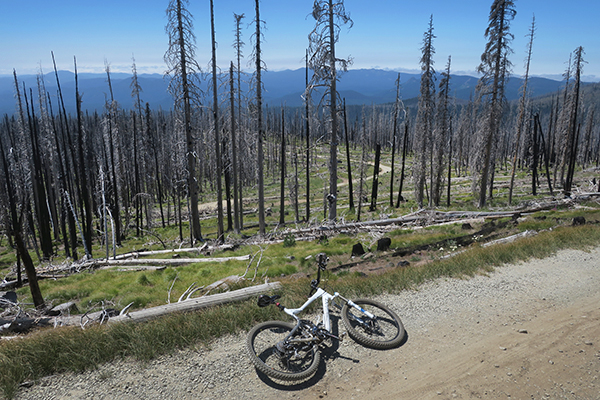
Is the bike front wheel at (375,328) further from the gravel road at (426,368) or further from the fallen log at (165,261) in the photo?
the fallen log at (165,261)

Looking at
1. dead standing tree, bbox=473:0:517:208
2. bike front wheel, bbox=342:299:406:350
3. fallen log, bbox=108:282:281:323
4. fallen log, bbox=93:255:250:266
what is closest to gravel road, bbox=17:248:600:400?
bike front wheel, bbox=342:299:406:350

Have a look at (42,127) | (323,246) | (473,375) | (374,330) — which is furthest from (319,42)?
(42,127)

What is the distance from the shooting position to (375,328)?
598cm

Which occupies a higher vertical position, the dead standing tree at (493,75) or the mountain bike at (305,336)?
the dead standing tree at (493,75)

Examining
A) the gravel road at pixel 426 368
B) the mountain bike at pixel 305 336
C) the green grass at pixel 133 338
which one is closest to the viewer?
the gravel road at pixel 426 368

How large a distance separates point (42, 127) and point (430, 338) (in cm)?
4291

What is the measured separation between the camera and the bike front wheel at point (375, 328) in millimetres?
5652

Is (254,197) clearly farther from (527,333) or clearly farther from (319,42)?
(527,333)

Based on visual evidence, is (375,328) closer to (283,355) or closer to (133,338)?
(283,355)

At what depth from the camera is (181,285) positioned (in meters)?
11.7

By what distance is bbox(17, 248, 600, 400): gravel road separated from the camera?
4.77 metres

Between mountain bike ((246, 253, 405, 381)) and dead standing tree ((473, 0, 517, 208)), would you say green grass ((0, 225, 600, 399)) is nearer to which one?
mountain bike ((246, 253, 405, 381))

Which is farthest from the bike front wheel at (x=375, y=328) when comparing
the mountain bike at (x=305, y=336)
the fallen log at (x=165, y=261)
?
the fallen log at (x=165, y=261)

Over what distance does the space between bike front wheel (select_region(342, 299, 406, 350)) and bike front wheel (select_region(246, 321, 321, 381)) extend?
0.96 metres
